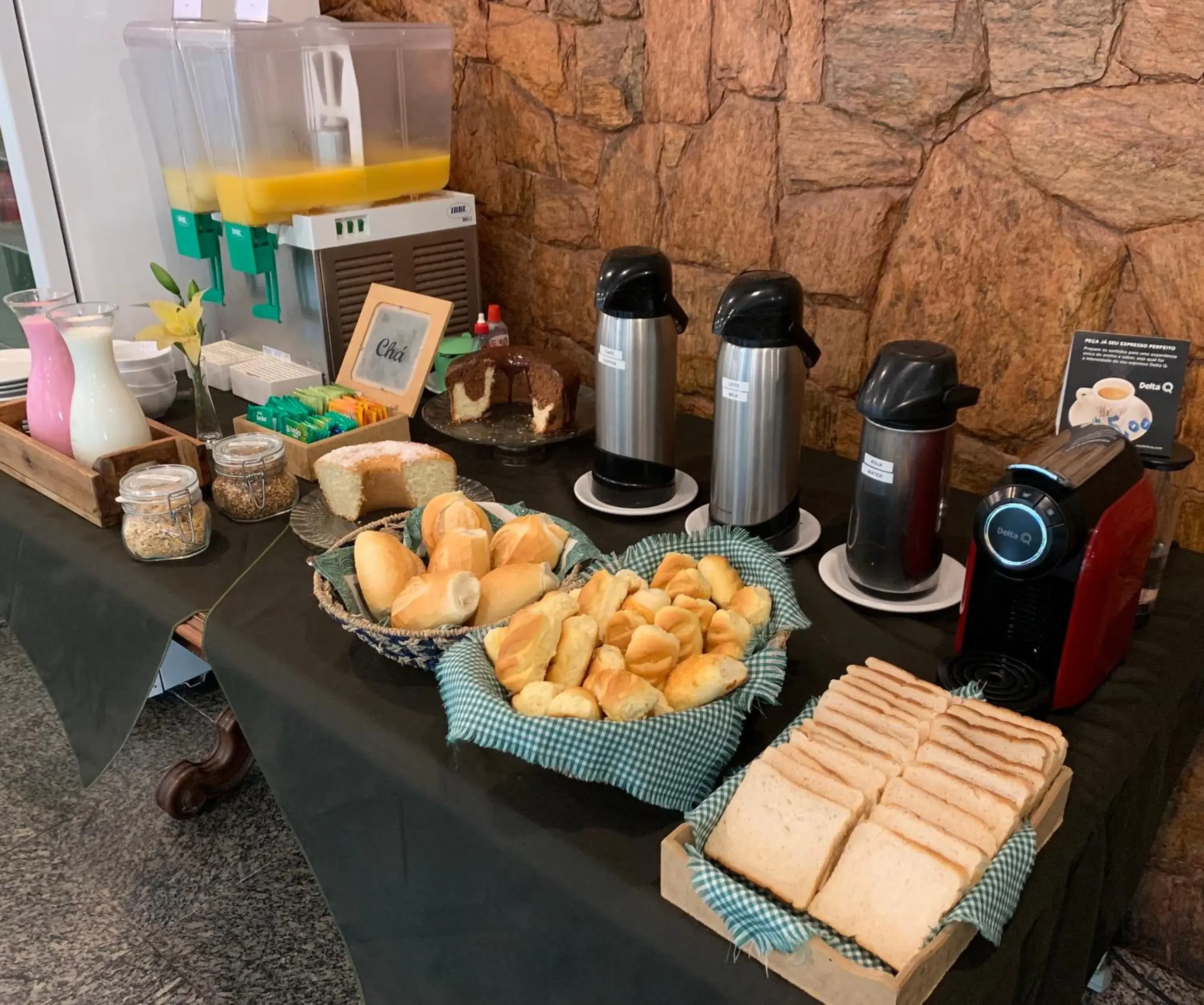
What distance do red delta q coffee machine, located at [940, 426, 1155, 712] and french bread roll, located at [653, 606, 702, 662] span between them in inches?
9.5

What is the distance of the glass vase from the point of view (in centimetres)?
144

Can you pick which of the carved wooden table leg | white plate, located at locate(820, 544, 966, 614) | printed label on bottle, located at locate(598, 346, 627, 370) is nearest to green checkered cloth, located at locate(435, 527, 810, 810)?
white plate, located at locate(820, 544, 966, 614)

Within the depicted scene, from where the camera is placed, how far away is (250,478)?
1251 millimetres

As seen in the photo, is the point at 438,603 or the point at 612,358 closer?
the point at 438,603

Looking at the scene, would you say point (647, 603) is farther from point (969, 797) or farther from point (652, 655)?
point (969, 797)

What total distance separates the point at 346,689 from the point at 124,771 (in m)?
1.08

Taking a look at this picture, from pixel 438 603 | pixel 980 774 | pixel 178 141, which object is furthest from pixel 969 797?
pixel 178 141

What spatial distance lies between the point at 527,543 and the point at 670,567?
0.16 meters

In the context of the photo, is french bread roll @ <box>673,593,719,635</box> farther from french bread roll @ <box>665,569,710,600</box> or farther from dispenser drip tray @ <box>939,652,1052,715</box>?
dispenser drip tray @ <box>939,652,1052,715</box>

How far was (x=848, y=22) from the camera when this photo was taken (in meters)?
1.27

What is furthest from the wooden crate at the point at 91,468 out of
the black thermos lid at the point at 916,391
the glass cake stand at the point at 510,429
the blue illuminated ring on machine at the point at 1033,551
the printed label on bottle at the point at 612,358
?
the blue illuminated ring on machine at the point at 1033,551

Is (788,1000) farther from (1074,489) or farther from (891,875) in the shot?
(1074,489)

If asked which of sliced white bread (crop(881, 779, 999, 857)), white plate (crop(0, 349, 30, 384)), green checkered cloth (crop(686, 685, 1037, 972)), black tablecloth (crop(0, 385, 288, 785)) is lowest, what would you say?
black tablecloth (crop(0, 385, 288, 785))

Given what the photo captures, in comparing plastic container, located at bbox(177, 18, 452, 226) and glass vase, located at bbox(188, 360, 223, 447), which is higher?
plastic container, located at bbox(177, 18, 452, 226)
